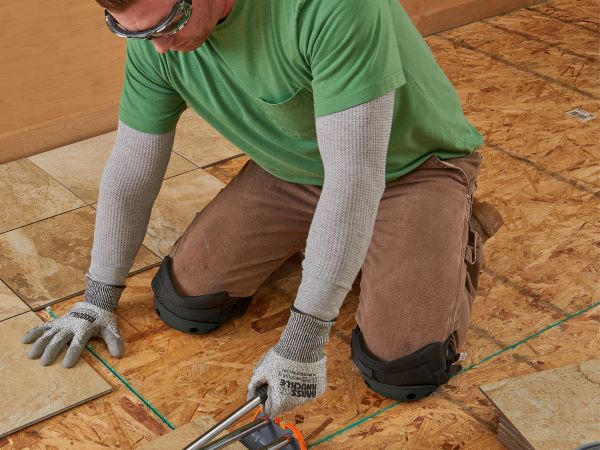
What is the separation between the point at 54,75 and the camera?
11.5 feet

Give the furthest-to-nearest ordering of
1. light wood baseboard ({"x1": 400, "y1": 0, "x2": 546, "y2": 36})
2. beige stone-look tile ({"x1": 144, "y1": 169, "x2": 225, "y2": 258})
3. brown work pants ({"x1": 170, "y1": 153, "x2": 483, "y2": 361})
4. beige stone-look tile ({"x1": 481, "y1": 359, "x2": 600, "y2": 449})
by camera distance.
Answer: light wood baseboard ({"x1": 400, "y1": 0, "x2": 546, "y2": 36}) < beige stone-look tile ({"x1": 144, "y1": 169, "x2": 225, "y2": 258}) < brown work pants ({"x1": 170, "y1": 153, "x2": 483, "y2": 361}) < beige stone-look tile ({"x1": 481, "y1": 359, "x2": 600, "y2": 449})

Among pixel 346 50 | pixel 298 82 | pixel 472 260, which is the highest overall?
pixel 346 50

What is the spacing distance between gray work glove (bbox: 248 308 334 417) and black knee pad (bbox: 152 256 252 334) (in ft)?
1.91

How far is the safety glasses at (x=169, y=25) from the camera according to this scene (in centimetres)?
185

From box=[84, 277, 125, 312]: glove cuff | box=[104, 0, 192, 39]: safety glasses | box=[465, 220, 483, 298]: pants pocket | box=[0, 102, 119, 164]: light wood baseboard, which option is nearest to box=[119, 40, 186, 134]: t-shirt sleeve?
box=[104, 0, 192, 39]: safety glasses

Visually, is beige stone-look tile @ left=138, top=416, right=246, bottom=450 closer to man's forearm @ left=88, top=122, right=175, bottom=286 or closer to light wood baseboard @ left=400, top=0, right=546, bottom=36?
man's forearm @ left=88, top=122, right=175, bottom=286

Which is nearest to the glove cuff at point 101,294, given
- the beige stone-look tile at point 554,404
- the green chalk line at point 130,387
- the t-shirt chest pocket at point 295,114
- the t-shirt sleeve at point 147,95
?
the green chalk line at point 130,387

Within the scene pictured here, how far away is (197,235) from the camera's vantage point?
2650 mm

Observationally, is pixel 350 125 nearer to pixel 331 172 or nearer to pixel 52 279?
pixel 331 172

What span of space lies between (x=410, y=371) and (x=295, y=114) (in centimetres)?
69

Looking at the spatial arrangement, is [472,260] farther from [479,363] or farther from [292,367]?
[292,367]

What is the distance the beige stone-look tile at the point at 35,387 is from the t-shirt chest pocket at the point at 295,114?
80 cm

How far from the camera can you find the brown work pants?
7.74 feet

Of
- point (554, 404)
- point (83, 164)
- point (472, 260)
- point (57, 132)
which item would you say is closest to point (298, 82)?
point (472, 260)
